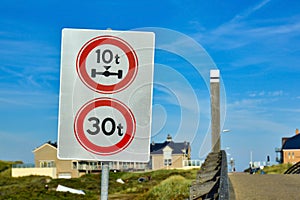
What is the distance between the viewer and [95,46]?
3.26 m

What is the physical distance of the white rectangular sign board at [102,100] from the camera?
3209mm

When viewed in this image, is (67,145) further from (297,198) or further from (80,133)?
(297,198)

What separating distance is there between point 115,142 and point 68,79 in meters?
0.49

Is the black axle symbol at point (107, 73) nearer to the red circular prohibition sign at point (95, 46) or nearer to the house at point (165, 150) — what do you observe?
the red circular prohibition sign at point (95, 46)

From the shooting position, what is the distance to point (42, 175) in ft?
199

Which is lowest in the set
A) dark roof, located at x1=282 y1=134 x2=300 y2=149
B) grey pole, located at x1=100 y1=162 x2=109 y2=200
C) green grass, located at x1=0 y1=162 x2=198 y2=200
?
green grass, located at x1=0 y1=162 x2=198 y2=200

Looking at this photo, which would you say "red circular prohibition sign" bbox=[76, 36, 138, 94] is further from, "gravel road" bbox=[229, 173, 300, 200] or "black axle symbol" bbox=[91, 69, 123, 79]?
"gravel road" bbox=[229, 173, 300, 200]

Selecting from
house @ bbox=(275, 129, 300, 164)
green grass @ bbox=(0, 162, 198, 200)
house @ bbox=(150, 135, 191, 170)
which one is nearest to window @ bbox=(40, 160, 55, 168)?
green grass @ bbox=(0, 162, 198, 200)

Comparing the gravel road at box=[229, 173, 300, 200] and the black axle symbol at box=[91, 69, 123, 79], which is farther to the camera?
the gravel road at box=[229, 173, 300, 200]

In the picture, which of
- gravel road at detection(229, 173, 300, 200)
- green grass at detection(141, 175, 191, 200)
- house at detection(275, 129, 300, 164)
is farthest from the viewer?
house at detection(275, 129, 300, 164)

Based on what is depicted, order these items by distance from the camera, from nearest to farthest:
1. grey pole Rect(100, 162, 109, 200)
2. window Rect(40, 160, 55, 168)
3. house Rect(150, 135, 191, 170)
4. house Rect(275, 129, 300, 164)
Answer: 1. grey pole Rect(100, 162, 109, 200)
2. house Rect(150, 135, 191, 170)
3. window Rect(40, 160, 55, 168)
4. house Rect(275, 129, 300, 164)

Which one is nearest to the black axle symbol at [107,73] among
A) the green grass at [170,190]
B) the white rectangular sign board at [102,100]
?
the white rectangular sign board at [102,100]

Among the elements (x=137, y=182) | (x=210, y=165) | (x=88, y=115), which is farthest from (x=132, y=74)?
(x=137, y=182)

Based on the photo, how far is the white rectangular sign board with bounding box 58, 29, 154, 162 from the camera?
3209 millimetres
